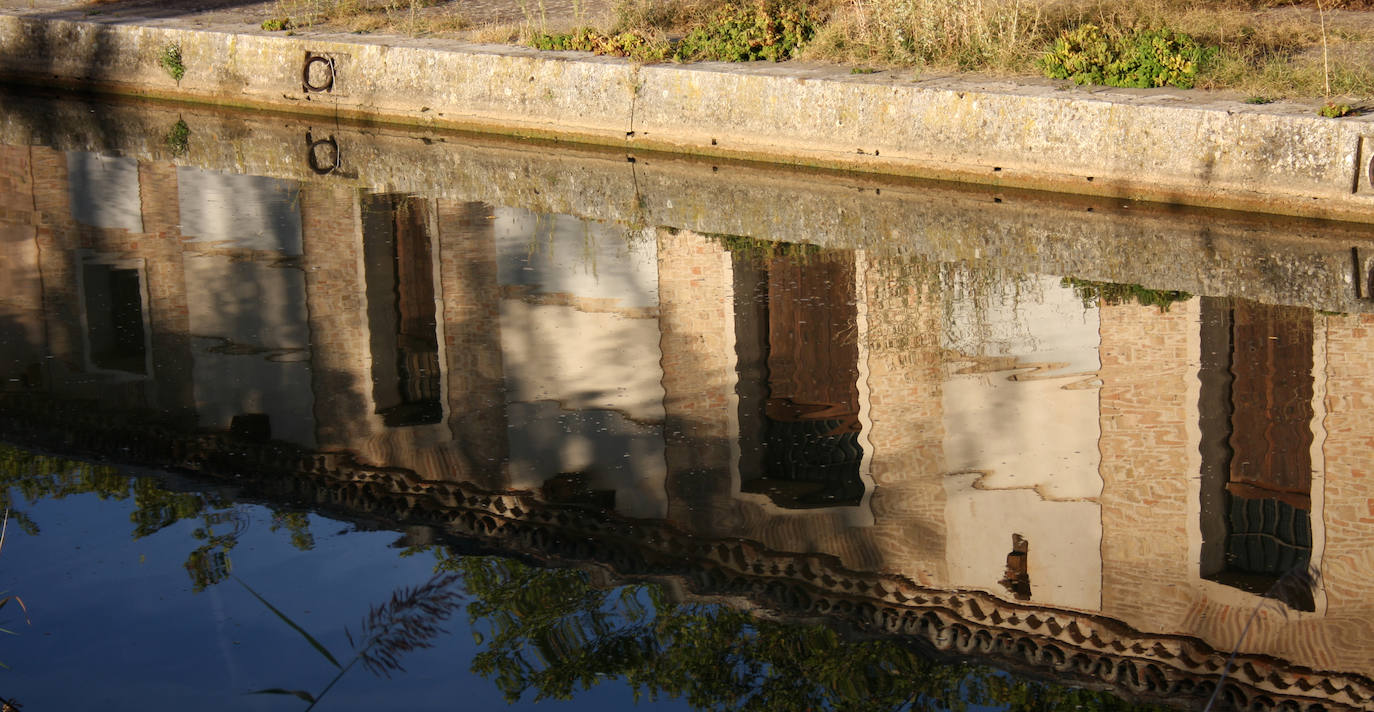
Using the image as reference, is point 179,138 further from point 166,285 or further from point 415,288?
point 415,288

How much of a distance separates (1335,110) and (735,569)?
23.4ft

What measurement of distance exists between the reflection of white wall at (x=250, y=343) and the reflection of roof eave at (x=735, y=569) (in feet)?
1.33

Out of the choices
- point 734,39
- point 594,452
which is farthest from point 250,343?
point 734,39

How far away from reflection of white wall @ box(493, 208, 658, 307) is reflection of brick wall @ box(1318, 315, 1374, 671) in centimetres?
392

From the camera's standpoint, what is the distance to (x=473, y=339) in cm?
880

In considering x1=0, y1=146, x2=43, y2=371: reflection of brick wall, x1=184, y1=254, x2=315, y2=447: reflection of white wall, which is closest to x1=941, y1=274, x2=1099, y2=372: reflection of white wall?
x1=184, y1=254, x2=315, y2=447: reflection of white wall

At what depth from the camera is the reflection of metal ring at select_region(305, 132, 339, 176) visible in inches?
558

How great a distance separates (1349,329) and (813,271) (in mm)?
3281

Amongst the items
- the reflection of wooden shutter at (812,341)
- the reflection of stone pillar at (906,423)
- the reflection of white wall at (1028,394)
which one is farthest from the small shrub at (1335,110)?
the reflection of wooden shutter at (812,341)

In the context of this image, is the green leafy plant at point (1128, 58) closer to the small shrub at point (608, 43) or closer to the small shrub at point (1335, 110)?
the small shrub at point (1335, 110)

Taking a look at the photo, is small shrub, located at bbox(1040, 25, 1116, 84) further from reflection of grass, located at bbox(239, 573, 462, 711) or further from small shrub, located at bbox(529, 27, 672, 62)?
reflection of grass, located at bbox(239, 573, 462, 711)

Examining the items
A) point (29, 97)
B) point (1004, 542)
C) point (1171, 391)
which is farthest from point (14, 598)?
point (29, 97)

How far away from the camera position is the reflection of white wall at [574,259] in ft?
31.7

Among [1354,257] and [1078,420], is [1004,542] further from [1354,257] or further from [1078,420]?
[1354,257]
